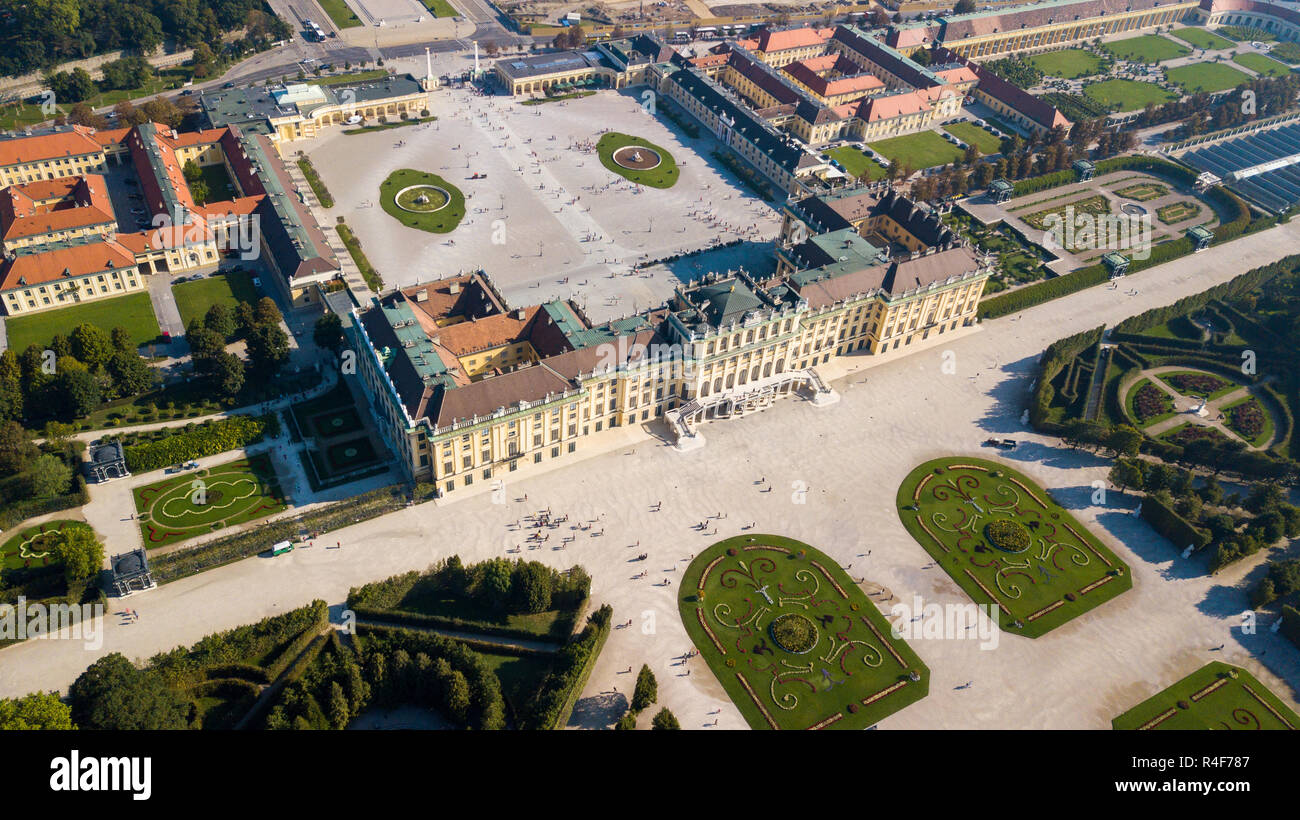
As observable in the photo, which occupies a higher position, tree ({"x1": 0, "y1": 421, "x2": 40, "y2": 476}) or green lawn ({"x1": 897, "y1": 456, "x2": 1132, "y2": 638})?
tree ({"x1": 0, "y1": 421, "x2": 40, "y2": 476})

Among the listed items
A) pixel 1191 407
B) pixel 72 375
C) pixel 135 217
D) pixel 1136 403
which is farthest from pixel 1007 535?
pixel 135 217

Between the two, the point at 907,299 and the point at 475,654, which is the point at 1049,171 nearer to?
the point at 907,299

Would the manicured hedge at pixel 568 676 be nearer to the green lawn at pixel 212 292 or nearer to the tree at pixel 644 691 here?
the tree at pixel 644 691

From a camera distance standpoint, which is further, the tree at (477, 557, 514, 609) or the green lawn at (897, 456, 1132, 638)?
the green lawn at (897, 456, 1132, 638)

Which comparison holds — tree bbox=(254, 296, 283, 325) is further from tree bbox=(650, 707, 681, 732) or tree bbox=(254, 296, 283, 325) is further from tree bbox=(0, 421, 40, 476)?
tree bbox=(650, 707, 681, 732)

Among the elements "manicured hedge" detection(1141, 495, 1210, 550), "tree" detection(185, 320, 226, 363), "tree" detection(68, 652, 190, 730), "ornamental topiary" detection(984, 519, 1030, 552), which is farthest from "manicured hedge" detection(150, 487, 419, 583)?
"manicured hedge" detection(1141, 495, 1210, 550)

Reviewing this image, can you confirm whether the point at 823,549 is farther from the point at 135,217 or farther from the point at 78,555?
the point at 135,217

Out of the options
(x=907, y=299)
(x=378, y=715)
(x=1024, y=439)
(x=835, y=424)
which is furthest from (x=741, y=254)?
(x=378, y=715)

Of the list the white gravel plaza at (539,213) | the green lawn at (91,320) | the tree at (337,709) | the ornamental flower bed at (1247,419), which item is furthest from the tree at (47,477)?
the ornamental flower bed at (1247,419)

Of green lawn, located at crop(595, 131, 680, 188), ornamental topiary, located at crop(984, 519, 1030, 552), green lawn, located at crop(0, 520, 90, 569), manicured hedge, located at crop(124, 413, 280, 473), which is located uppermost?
green lawn, located at crop(595, 131, 680, 188)
